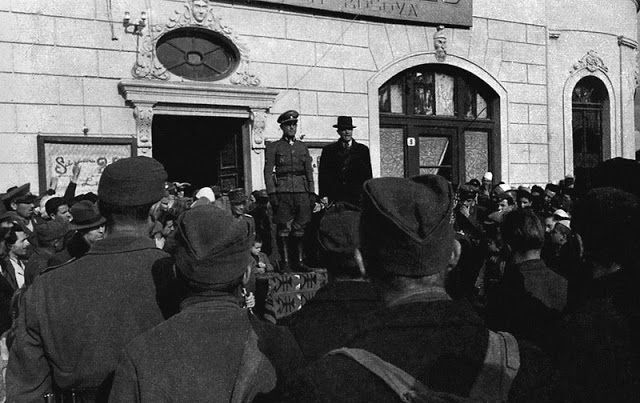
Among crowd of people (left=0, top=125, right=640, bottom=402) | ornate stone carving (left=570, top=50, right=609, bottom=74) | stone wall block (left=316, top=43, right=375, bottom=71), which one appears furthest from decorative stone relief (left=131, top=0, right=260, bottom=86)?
crowd of people (left=0, top=125, right=640, bottom=402)

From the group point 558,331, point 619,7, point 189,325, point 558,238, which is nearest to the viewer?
point 189,325

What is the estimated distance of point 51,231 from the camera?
714 cm

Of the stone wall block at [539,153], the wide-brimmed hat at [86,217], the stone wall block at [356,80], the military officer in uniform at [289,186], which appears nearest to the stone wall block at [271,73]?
the stone wall block at [356,80]

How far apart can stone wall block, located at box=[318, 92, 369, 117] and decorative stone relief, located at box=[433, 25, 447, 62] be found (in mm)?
2172

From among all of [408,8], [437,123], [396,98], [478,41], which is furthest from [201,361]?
[478,41]

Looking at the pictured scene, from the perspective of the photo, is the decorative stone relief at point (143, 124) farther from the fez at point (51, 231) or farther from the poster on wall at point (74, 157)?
the fez at point (51, 231)

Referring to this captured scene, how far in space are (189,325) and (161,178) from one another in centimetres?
92

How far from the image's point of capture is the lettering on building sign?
14141mm

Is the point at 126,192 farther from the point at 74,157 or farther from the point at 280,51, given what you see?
the point at 280,51

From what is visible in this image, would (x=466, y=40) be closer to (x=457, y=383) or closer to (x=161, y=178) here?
(x=161, y=178)

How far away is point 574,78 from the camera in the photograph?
17547 millimetres

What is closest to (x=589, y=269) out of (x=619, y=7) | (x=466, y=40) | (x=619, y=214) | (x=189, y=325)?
(x=619, y=214)

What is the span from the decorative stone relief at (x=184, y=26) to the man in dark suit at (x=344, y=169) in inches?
175

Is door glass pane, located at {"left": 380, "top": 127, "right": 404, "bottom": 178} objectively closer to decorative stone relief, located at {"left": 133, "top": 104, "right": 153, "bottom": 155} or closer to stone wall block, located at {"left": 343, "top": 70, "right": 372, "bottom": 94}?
stone wall block, located at {"left": 343, "top": 70, "right": 372, "bottom": 94}
